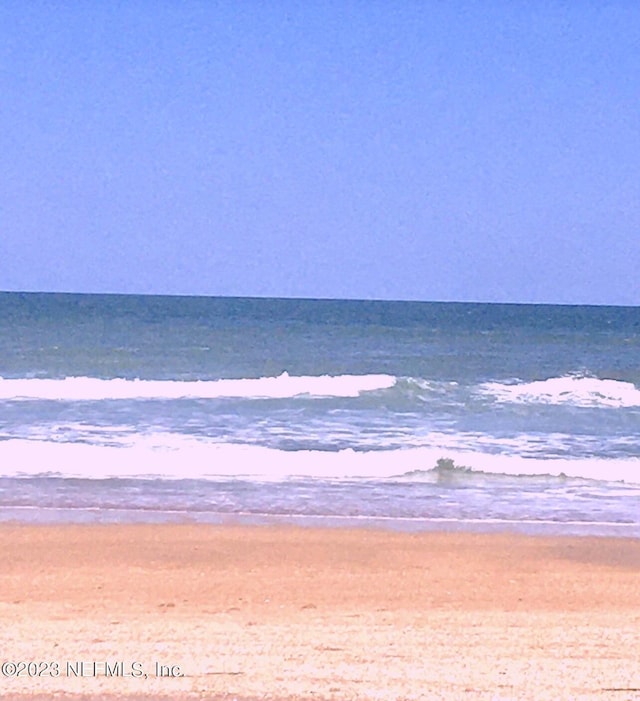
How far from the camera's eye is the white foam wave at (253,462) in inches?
456

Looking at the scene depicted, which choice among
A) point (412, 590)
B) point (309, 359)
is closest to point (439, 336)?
point (309, 359)

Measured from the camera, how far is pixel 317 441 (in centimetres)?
1384

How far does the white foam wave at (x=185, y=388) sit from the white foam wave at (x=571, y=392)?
251cm

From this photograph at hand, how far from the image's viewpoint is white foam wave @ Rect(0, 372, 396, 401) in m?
19.2

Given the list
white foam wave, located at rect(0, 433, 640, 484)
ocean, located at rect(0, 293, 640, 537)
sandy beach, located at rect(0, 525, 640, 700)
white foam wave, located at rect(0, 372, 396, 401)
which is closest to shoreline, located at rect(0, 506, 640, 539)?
ocean, located at rect(0, 293, 640, 537)

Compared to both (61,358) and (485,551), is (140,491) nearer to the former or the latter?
(485,551)

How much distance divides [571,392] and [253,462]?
10.9 meters

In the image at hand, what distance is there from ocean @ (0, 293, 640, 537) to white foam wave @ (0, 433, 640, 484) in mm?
37

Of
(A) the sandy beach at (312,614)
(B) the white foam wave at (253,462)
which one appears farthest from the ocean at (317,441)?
(A) the sandy beach at (312,614)

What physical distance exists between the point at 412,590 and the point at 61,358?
2213cm

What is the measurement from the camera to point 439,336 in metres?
42.8

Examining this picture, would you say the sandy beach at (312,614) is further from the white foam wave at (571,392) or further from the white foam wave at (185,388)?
the white foam wave at (571,392)

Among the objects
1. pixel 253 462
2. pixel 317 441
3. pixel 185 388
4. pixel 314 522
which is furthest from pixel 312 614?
pixel 185 388

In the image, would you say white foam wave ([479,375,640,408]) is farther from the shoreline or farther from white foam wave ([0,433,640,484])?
the shoreline
